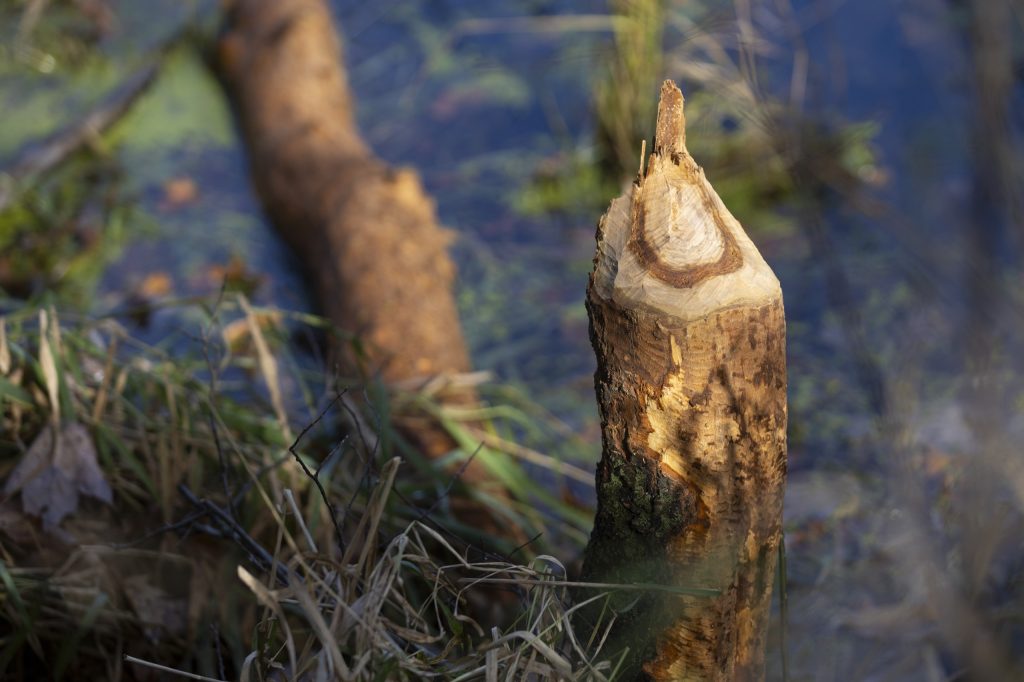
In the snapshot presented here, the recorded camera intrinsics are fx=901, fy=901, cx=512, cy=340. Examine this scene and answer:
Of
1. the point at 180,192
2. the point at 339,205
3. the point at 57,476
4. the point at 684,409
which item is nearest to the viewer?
the point at 684,409

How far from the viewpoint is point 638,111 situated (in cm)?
333

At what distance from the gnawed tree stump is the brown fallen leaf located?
1050 mm

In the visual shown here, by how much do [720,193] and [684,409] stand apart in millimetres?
2493

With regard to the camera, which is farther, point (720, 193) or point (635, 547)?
point (720, 193)

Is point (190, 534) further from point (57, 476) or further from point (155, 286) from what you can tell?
point (155, 286)

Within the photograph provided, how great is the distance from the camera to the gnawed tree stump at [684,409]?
1.05 meters

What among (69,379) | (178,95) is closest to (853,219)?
(69,379)

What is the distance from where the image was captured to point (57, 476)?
1.70 metres

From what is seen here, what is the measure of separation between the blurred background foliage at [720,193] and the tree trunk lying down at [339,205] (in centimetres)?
25

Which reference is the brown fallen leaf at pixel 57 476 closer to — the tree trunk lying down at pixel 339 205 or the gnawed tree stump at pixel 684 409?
the tree trunk lying down at pixel 339 205

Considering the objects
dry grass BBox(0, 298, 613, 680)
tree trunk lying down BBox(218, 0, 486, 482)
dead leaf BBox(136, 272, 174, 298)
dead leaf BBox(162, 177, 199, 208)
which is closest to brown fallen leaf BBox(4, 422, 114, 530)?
dry grass BBox(0, 298, 613, 680)

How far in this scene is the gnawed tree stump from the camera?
105 centimetres

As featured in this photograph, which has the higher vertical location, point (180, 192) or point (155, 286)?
point (180, 192)

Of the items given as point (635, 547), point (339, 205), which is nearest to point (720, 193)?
point (339, 205)
